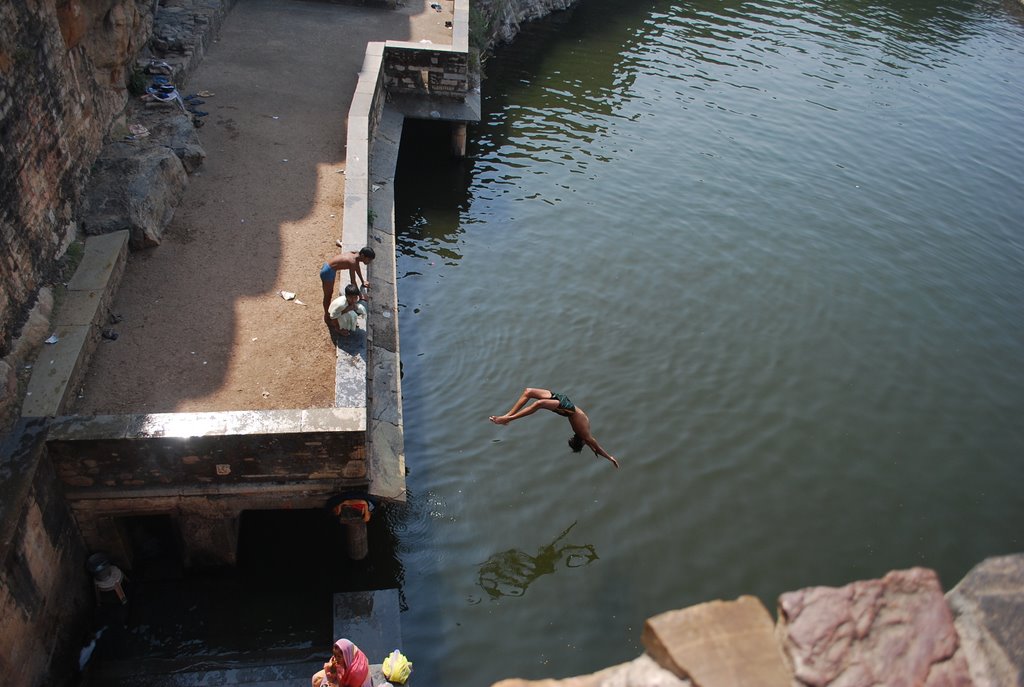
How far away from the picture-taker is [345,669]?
6805mm

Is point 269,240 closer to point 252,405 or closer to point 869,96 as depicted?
point 252,405

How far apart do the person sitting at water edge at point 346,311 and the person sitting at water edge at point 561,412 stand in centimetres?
201

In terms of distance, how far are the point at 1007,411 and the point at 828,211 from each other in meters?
5.96

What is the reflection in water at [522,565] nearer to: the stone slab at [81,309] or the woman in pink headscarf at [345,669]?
the woman in pink headscarf at [345,669]

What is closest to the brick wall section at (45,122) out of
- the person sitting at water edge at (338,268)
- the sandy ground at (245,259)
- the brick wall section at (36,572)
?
the sandy ground at (245,259)

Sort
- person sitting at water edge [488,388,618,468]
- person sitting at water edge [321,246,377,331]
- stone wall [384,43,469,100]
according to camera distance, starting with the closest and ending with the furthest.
A: person sitting at water edge [321,246,377,331], person sitting at water edge [488,388,618,468], stone wall [384,43,469,100]

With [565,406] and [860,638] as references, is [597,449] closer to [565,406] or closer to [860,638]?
[565,406]

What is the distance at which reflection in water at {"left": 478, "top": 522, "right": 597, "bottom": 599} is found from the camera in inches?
349

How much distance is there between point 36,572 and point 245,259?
181 inches

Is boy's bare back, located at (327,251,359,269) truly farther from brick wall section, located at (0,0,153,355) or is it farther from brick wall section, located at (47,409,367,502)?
brick wall section, located at (0,0,153,355)

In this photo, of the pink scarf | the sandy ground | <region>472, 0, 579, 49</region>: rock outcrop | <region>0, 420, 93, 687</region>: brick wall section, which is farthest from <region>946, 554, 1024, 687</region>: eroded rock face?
<region>472, 0, 579, 49</region>: rock outcrop

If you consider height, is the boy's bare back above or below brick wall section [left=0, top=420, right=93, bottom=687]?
above

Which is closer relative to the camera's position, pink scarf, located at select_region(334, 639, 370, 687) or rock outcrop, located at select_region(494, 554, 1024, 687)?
rock outcrop, located at select_region(494, 554, 1024, 687)

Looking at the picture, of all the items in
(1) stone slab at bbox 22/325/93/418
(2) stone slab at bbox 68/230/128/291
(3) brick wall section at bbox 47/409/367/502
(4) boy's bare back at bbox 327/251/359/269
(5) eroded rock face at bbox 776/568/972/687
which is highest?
(5) eroded rock face at bbox 776/568/972/687
